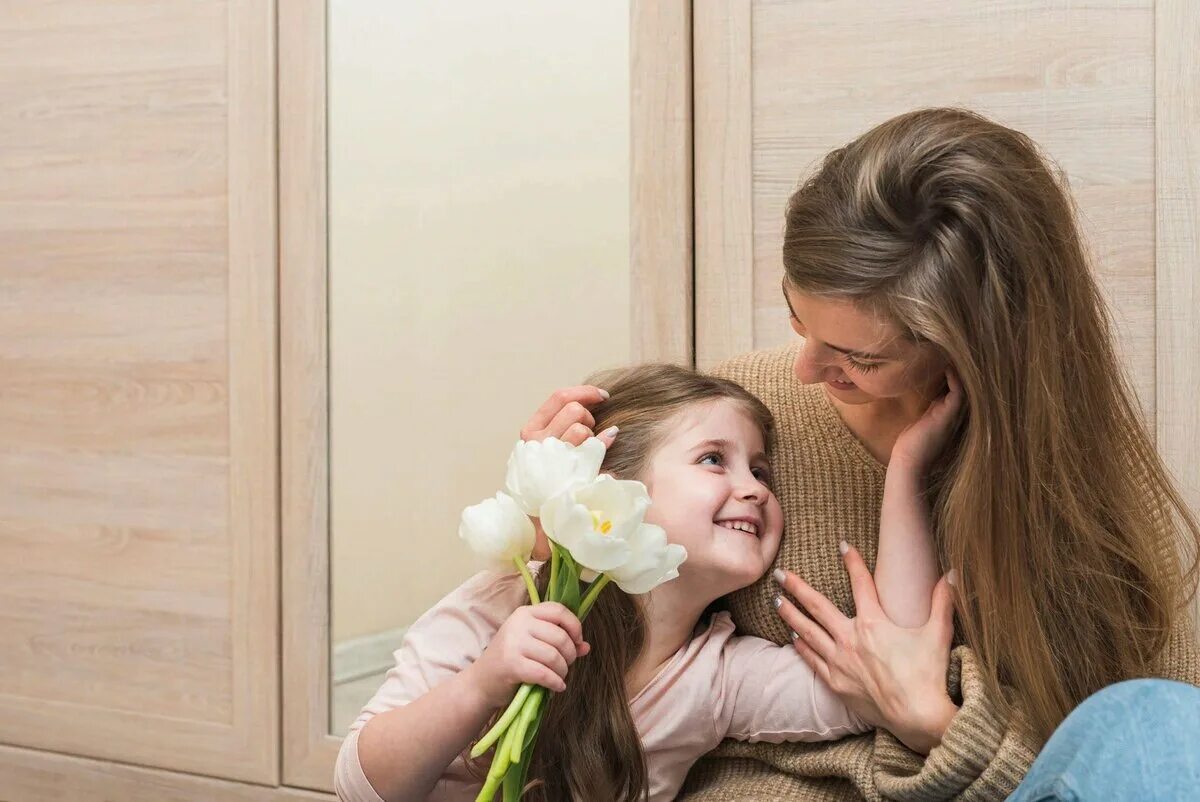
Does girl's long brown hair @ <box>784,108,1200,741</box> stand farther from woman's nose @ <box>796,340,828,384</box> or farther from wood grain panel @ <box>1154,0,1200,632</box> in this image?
wood grain panel @ <box>1154,0,1200,632</box>

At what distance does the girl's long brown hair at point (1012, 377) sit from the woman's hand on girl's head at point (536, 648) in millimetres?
405

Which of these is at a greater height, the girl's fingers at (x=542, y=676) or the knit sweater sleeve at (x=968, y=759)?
the girl's fingers at (x=542, y=676)

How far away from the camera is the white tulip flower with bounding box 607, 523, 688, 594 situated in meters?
0.91

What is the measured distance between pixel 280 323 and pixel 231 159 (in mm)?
267

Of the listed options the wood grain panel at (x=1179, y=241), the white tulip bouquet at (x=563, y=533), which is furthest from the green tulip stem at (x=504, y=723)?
the wood grain panel at (x=1179, y=241)

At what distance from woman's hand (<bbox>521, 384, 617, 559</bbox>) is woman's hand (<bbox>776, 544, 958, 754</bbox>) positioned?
0.85 ft

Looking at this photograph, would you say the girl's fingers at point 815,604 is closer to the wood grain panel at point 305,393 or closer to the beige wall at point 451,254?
the beige wall at point 451,254

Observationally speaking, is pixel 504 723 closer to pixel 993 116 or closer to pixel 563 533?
pixel 563 533

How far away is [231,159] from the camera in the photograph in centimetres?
194

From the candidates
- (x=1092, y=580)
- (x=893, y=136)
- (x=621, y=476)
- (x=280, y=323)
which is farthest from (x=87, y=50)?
(x=1092, y=580)

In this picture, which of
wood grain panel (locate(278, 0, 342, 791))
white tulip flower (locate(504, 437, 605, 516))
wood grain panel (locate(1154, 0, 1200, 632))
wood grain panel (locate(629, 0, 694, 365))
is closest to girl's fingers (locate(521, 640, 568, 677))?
white tulip flower (locate(504, 437, 605, 516))

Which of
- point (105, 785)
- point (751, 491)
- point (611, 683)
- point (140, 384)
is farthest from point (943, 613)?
point (105, 785)

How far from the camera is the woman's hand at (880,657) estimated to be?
1159 mm

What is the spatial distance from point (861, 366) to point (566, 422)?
11.7 inches
